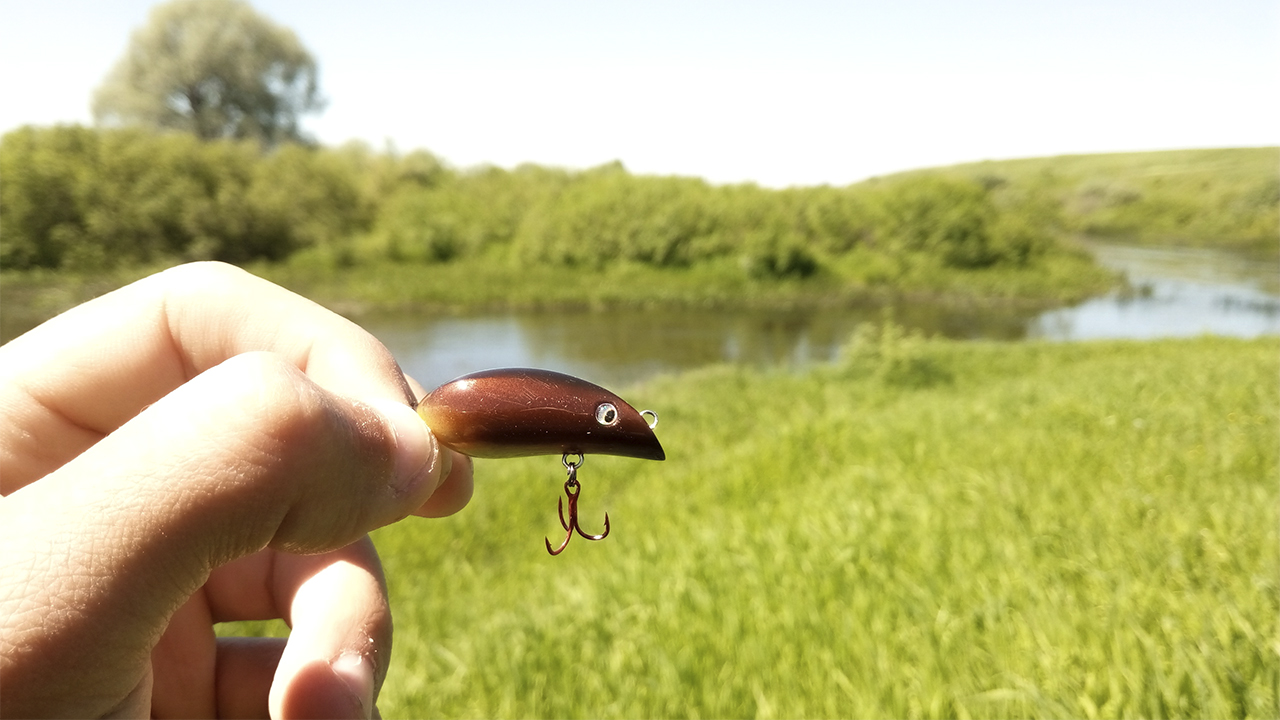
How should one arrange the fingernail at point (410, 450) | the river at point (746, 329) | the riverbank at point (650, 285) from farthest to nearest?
1. the riverbank at point (650, 285)
2. the river at point (746, 329)
3. the fingernail at point (410, 450)

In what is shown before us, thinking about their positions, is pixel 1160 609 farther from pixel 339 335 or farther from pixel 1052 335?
pixel 1052 335

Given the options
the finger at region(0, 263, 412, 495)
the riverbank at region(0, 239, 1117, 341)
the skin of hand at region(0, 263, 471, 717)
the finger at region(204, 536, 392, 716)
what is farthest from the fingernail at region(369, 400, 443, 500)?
the riverbank at region(0, 239, 1117, 341)

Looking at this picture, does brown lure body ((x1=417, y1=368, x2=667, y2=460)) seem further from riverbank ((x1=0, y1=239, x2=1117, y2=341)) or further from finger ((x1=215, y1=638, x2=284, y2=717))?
riverbank ((x1=0, y1=239, x2=1117, y2=341))

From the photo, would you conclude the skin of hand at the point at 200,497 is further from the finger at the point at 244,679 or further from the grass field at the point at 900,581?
the grass field at the point at 900,581

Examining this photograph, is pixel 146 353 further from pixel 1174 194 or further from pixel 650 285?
pixel 1174 194

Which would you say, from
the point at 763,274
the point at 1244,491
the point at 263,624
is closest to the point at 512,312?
the point at 763,274

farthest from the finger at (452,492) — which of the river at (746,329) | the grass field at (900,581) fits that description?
the river at (746,329)
